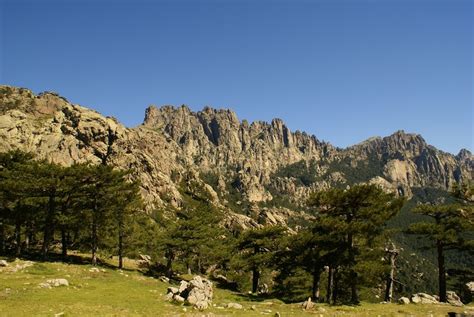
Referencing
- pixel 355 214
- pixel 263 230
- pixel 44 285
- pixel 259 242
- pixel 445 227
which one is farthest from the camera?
pixel 263 230

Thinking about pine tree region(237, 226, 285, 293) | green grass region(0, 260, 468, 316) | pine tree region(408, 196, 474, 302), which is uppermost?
pine tree region(408, 196, 474, 302)

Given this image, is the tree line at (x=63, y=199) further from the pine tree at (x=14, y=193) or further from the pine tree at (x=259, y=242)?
the pine tree at (x=259, y=242)

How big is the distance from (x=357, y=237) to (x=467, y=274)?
66.8ft

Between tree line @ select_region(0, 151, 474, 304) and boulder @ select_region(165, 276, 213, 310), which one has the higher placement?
tree line @ select_region(0, 151, 474, 304)

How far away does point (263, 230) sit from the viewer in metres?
58.7

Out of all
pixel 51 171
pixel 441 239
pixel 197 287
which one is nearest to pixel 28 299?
pixel 197 287

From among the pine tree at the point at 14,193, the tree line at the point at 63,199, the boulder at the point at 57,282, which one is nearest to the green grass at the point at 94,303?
the boulder at the point at 57,282

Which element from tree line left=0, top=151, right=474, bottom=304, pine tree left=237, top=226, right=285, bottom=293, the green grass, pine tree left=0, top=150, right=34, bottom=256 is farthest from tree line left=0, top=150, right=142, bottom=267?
pine tree left=237, top=226, right=285, bottom=293

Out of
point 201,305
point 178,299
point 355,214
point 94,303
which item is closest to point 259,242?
point 355,214

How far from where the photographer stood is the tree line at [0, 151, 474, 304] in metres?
38.1

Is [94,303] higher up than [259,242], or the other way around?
[259,242]

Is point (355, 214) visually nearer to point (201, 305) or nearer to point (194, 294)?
point (194, 294)

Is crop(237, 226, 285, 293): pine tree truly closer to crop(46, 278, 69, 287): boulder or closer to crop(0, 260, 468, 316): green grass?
crop(0, 260, 468, 316): green grass

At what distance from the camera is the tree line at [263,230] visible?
3809 centimetres
